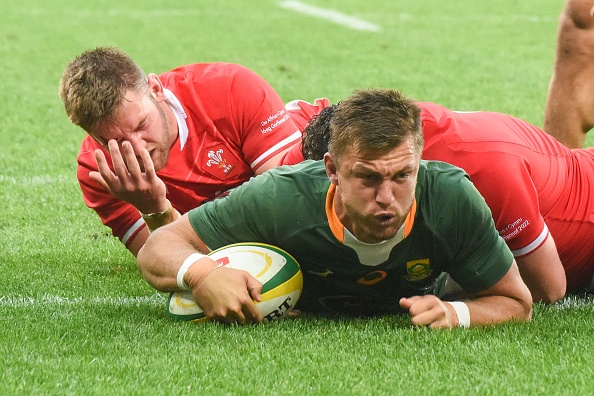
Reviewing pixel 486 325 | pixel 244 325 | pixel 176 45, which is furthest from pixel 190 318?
pixel 176 45

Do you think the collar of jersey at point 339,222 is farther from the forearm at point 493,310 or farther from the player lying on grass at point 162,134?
the player lying on grass at point 162,134

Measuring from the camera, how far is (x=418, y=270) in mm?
4590

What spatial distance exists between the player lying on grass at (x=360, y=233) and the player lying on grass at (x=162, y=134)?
50 cm

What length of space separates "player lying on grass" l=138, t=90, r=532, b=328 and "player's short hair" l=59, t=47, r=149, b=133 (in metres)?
0.78

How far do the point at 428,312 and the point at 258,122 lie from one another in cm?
186

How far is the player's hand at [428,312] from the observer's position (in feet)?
14.4

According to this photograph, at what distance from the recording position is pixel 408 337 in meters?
4.34

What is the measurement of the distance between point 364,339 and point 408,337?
0.53ft

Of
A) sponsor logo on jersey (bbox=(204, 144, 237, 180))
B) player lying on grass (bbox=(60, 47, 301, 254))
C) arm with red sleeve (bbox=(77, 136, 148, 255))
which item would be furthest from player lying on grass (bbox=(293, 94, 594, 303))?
arm with red sleeve (bbox=(77, 136, 148, 255))

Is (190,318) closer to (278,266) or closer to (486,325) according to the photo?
(278,266)

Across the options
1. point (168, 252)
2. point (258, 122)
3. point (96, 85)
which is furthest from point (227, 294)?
point (258, 122)

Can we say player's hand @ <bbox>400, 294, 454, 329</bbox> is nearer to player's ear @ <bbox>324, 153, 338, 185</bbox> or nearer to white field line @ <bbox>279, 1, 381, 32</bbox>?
player's ear @ <bbox>324, 153, 338, 185</bbox>

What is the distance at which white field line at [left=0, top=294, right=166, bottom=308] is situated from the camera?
16.6ft

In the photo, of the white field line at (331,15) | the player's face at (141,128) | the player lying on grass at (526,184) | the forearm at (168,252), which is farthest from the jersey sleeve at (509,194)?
the white field line at (331,15)
